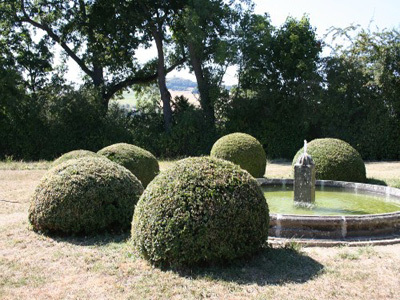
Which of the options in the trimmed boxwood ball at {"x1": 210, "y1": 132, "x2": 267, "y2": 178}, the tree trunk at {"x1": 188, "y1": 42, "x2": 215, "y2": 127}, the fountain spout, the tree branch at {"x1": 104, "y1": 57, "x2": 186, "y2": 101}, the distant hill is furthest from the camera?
the tree branch at {"x1": 104, "y1": 57, "x2": 186, "y2": 101}

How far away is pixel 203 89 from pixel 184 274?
18.7 meters

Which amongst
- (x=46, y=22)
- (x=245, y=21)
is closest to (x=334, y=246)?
(x=245, y=21)

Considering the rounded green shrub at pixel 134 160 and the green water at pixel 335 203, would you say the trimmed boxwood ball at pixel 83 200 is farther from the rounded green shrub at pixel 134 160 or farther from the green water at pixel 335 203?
the rounded green shrub at pixel 134 160

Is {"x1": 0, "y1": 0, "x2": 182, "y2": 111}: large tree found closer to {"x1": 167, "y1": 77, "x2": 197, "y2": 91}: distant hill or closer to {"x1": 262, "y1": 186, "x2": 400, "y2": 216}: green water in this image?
{"x1": 167, "y1": 77, "x2": 197, "y2": 91}: distant hill

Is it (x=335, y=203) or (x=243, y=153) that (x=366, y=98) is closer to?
(x=243, y=153)

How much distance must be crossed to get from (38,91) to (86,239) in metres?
19.1

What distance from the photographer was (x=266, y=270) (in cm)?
551

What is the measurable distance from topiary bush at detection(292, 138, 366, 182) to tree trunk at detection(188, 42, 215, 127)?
35.7ft

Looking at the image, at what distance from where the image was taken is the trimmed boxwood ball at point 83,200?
716 centimetres

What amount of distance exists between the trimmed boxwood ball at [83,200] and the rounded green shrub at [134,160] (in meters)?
3.91

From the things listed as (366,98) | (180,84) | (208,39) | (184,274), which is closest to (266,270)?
(184,274)

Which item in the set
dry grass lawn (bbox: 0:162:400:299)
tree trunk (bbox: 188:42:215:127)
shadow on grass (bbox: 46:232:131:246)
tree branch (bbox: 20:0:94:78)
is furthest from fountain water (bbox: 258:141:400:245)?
tree branch (bbox: 20:0:94:78)

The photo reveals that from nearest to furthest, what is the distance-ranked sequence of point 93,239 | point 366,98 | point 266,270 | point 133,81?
point 266,270 < point 93,239 < point 366,98 < point 133,81

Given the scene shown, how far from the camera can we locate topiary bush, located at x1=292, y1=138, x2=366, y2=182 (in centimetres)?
1229
